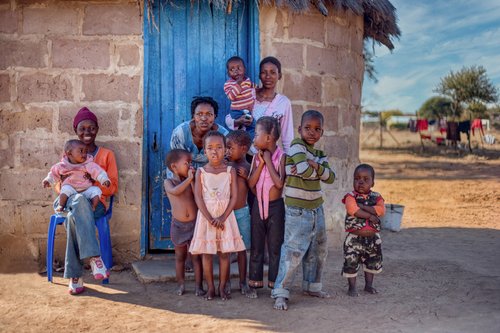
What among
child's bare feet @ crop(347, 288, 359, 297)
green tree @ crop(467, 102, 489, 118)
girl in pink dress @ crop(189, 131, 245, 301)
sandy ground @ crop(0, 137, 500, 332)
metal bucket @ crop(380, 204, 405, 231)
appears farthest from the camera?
green tree @ crop(467, 102, 489, 118)

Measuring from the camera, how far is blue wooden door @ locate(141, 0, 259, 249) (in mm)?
4906

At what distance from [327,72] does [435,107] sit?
109 feet

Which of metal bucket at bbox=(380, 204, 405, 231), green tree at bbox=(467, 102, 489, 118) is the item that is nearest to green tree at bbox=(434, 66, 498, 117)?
green tree at bbox=(467, 102, 489, 118)

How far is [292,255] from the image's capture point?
11.6 ft

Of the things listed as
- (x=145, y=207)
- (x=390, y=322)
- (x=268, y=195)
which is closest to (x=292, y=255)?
(x=268, y=195)

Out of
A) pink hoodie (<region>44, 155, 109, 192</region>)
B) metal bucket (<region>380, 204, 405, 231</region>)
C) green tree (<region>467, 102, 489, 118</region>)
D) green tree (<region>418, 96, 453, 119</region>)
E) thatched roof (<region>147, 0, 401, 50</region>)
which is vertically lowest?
metal bucket (<region>380, 204, 405, 231</region>)

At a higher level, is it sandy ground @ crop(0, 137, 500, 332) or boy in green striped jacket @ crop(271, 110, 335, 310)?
boy in green striped jacket @ crop(271, 110, 335, 310)

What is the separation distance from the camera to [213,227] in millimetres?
3648

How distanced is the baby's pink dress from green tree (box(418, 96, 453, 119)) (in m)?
31.0

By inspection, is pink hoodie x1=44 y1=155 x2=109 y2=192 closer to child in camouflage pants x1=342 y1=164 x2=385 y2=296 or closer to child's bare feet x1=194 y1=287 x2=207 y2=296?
child's bare feet x1=194 y1=287 x2=207 y2=296

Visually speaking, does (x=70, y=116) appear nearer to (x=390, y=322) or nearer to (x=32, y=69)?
(x=32, y=69)

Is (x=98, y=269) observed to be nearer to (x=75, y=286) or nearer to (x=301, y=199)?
(x=75, y=286)

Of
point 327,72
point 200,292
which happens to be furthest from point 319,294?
point 327,72

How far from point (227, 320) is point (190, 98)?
243 centimetres
